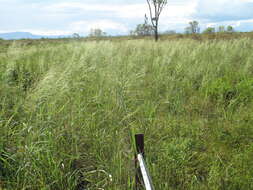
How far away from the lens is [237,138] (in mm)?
2637

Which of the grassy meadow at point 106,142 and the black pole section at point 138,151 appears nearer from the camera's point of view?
the black pole section at point 138,151

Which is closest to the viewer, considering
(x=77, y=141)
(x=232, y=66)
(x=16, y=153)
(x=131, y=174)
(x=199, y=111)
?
(x=131, y=174)

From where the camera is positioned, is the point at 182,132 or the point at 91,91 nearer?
the point at 182,132

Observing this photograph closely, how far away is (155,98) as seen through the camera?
3393 mm

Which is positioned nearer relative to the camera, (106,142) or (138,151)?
(138,151)

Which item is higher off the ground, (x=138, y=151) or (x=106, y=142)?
(x=138, y=151)

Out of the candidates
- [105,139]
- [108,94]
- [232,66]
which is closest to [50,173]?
[105,139]

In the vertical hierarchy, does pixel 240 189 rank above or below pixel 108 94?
below

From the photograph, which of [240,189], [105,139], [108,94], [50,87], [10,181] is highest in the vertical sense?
[50,87]

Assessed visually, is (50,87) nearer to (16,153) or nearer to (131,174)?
(16,153)

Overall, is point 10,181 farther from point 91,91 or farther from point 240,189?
point 240,189

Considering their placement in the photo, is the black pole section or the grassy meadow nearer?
the black pole section

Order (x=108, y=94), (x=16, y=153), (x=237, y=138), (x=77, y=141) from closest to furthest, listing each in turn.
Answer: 1. (x=16, y=153)
2. (x=77, y=141)
3. (x=237, y=138)
4. (x=108, y=94)

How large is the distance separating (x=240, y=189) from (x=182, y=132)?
98cm
